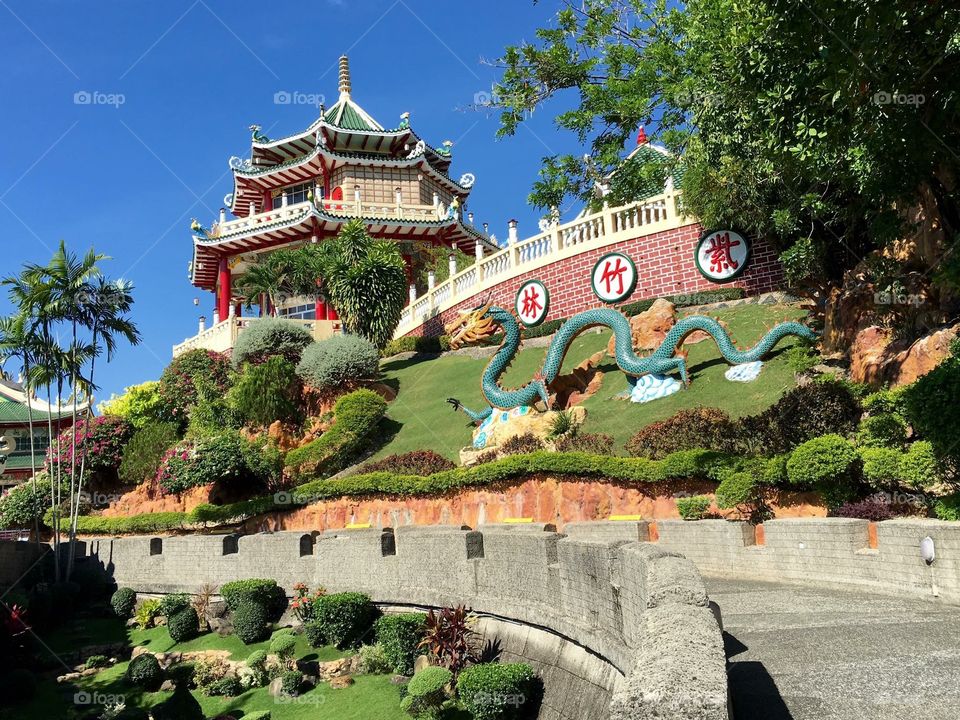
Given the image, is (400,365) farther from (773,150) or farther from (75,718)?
(773,150)

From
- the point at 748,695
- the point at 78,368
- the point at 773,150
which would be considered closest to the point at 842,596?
the point at 748,695

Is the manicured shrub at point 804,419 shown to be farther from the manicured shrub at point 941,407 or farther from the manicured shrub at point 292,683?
the manicured shrub at point 292,683

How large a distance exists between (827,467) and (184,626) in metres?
12.1

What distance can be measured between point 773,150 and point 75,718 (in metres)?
14.3

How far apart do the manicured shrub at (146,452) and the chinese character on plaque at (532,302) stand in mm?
13227

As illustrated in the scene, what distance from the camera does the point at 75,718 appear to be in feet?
42.5

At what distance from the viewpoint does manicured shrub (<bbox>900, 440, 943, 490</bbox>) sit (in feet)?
34.7

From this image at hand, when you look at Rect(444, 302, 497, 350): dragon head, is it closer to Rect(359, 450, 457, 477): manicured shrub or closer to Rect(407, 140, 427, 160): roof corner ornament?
Rect(359, 450, 457, 477): manicured shrub

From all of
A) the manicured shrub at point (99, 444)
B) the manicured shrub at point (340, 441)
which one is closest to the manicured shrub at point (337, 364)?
the manicured shrub at point (340, 441)

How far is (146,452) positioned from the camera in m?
27.9

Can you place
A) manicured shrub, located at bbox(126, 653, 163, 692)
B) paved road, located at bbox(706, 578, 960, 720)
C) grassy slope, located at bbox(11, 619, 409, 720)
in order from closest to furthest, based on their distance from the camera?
1. paved road, located at bbox(706, 578, 960, 720)
2. grassy slope, located at bbox(11, 619, 409, 720)
3. manicured shrub, located at bbox(126, 653, 163, 692)

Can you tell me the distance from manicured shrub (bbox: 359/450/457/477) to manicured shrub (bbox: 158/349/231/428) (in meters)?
11.4

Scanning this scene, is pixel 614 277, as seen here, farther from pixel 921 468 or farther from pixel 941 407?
pixel 941 407

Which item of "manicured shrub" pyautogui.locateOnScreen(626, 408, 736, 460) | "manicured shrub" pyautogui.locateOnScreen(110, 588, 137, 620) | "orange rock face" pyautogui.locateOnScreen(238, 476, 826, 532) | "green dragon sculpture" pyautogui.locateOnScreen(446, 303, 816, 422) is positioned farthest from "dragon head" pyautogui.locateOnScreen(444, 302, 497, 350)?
"manicured shrub" pyautogui.locateOnScreen(110, 588, 137, 620)
